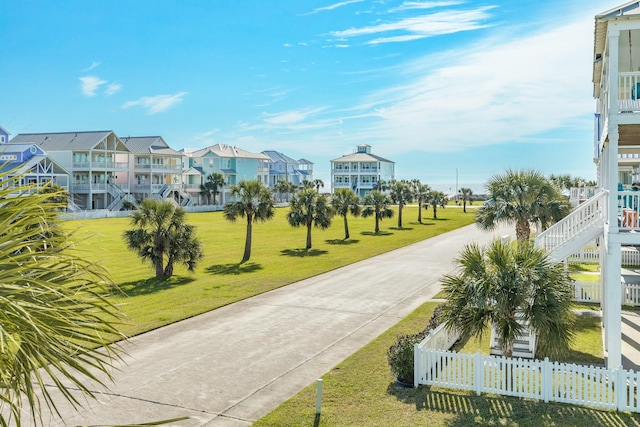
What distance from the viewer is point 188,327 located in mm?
17578

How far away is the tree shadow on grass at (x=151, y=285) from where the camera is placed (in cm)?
2350

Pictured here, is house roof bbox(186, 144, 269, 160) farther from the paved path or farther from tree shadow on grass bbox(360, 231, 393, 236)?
the paved path

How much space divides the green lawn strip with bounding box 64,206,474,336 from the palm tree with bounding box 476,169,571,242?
10.0 meters

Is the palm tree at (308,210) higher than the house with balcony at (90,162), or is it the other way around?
the house with balcony at (90,162)

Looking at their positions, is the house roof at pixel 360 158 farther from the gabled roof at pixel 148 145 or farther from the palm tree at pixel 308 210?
the palm tree at pixel 308 210

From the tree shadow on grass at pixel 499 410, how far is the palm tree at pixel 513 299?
131 cm

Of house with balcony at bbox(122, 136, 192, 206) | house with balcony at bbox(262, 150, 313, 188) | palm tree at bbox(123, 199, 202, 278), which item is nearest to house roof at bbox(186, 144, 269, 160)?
house with balcony at bbox(262, 150, 313, 188)

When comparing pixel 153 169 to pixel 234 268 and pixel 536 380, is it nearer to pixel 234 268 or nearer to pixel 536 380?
pixel 234 268

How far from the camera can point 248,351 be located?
1505 centimetres

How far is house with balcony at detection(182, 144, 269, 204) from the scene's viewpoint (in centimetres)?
10554

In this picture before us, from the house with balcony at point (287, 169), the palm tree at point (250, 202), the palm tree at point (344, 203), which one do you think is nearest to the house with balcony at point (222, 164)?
the house with balcony at point (287, 169)

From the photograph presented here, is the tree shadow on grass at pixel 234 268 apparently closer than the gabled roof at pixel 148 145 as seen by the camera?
Yes

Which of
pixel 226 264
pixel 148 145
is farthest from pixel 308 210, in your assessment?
pixel 148 145

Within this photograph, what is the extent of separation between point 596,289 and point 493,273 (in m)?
12.2
